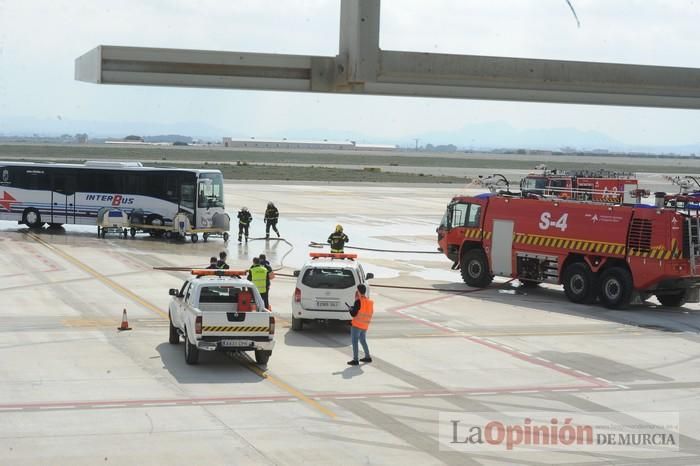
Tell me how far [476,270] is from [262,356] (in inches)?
544

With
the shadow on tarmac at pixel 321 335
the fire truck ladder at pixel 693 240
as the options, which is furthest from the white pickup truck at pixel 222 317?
the fire truck ladder at pixel 693 240

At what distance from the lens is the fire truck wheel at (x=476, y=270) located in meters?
31.5

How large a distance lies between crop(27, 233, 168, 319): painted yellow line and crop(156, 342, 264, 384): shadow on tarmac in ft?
14.1

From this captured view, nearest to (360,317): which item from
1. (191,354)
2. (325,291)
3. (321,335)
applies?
(191,354)

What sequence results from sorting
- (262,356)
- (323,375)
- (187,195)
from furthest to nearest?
(187,195)
(262,356)
(323,375)

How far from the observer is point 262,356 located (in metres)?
19.0

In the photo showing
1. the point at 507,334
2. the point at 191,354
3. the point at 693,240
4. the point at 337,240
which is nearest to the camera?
the point at 191,354

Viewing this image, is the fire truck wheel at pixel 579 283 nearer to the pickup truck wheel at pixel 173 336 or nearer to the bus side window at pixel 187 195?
the pickup truck wheel at pixel 173 336

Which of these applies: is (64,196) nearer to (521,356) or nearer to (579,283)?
(579,283)

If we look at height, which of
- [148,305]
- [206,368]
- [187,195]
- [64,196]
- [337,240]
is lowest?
[206,368]

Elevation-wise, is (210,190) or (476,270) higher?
(210,190)

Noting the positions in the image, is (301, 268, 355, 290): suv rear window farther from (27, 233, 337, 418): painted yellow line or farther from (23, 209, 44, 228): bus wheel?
(23, 209, 44, 228): bus wheel

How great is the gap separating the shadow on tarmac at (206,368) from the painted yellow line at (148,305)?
19 cm

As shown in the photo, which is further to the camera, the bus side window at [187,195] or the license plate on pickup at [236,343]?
the bus side window at [187,195]
